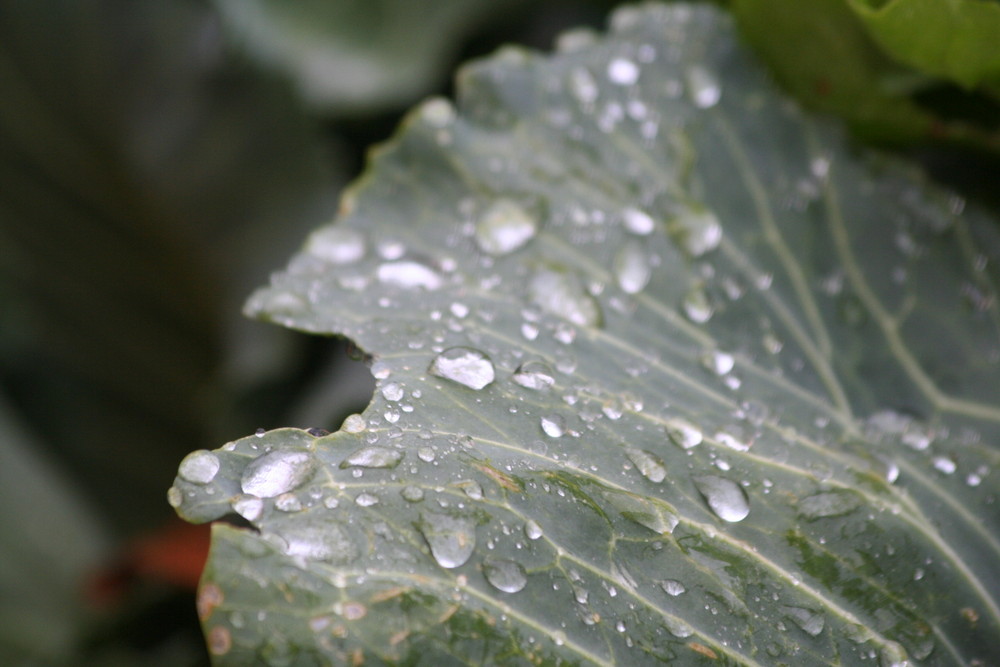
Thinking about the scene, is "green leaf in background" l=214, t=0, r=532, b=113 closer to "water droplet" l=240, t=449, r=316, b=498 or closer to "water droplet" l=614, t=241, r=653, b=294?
"water droplet" l=614, t=241, r=653, b=294

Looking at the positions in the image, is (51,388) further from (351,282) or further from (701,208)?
(701,208)

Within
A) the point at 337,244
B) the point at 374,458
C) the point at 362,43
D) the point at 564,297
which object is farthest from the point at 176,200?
the point at 374,458

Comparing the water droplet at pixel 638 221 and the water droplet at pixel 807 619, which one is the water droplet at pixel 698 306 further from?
the water droplet at pixel 807 619

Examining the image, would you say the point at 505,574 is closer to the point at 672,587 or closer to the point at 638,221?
the point at 672,587

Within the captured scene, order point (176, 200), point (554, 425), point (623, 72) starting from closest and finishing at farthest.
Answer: point (554, 425), point (623, 72), point (176, 200)

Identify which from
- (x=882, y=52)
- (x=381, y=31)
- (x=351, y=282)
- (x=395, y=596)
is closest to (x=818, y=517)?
(x=395, y=596)

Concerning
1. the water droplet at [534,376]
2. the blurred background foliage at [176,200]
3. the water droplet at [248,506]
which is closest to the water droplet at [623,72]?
the blurred background foliage at [176,200]

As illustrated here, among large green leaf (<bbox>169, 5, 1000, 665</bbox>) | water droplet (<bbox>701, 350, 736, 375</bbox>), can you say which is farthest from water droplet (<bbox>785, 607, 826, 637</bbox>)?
water droplet (<bbox>701, 350, 736, 375</bbox>)
